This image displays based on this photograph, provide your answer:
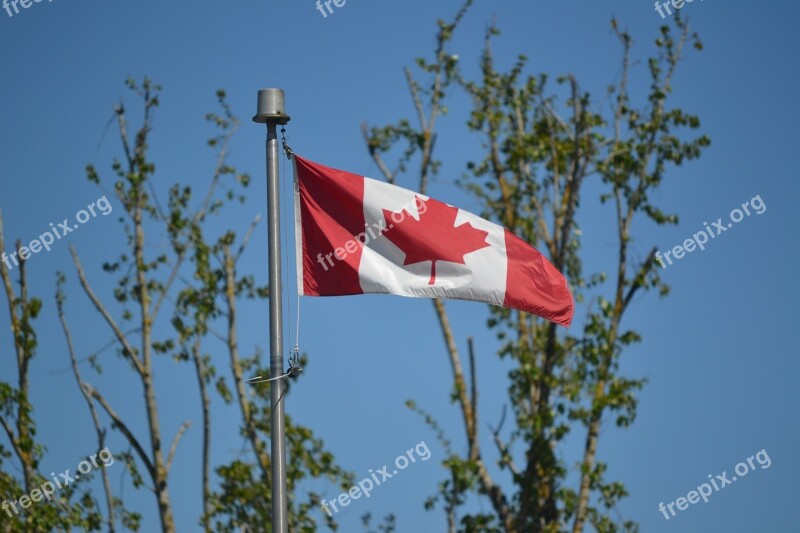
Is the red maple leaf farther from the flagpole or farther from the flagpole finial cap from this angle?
the flagpole finial cap

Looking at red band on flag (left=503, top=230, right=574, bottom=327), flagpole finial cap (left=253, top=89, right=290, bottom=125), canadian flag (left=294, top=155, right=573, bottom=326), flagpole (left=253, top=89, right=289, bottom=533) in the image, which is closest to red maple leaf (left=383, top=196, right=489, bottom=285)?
canadian flag (left=294, top=155, right=573, bottom=326)

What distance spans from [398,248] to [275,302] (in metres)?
1.19

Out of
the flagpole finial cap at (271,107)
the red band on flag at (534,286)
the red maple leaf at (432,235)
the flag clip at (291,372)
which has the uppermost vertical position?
the flagpole finial cap at (271,107)

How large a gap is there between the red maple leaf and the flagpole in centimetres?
102

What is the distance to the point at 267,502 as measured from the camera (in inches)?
772

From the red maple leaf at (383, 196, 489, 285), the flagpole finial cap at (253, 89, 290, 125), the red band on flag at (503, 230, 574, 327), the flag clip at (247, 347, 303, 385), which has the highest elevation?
the flagpole finial cap at (253, 89, 290, 125)

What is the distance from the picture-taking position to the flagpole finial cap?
351 inches

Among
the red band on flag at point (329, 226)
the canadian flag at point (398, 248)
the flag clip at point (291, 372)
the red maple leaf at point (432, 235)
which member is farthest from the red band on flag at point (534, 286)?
the flag clip at point (291, 372)

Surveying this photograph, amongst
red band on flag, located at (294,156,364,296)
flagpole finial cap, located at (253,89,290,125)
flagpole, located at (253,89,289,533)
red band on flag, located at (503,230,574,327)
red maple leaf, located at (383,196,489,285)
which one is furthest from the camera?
red band on flag, located at (503,230,574,327)

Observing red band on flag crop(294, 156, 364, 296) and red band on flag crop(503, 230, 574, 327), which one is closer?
red band on flag crop(294, 156, 364, 296)

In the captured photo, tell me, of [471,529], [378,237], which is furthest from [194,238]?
[378,237]

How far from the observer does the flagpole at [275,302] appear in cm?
851

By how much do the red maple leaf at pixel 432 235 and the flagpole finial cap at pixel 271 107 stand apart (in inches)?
44.8

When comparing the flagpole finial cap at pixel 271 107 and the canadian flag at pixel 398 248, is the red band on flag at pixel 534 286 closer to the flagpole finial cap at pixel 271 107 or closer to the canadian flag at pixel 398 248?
the canadian flag at pixel 398 248
